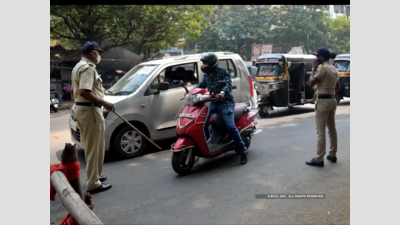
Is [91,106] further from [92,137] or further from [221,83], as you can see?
[221,83]

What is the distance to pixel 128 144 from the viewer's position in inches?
179

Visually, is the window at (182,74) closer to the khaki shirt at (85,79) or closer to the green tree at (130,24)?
the green tree at (130,24)

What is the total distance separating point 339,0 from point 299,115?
171 inches

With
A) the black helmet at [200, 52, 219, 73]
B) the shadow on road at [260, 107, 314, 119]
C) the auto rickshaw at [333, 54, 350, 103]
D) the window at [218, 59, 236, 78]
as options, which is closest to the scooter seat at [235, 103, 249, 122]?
the black helmet at [200, 52, 219, 73]

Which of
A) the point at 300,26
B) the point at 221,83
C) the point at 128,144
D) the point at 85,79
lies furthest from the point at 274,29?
the point at 85,79

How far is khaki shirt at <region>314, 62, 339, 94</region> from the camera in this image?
3.78 meters

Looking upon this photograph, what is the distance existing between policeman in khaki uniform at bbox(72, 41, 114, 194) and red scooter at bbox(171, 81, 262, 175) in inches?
31.9

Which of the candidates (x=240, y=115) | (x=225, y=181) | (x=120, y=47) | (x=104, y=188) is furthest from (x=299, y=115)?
(x=104, y=188)

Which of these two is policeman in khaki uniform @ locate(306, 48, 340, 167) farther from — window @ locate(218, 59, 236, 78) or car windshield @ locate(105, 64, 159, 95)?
car windshield @ locate(105, 64, 159, 95)

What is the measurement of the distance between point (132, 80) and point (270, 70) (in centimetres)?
322

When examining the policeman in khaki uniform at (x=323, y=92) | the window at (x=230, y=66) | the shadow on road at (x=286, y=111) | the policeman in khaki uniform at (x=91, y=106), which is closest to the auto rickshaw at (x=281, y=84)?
the shadow on road at (x=286, y=111)

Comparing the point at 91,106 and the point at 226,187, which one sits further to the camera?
the point at 226,187

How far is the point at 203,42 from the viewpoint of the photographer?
4645 millimetres

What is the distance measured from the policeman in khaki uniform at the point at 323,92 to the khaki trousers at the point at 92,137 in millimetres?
2371
